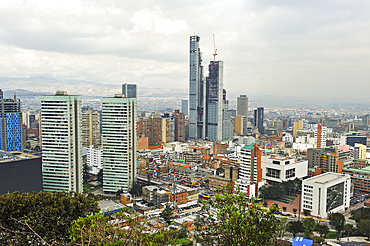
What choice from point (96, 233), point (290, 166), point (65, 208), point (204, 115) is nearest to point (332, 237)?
point (290, 166)

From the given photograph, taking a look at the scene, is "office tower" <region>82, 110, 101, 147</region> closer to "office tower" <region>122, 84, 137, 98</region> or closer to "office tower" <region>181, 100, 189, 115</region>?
"office tower" <region>122, 84, 137, 98</region>

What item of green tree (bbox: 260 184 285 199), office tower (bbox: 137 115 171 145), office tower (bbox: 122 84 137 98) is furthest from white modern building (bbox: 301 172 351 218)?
office tower (bbox: 122 84 137 98)

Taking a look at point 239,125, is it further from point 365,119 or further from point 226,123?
point 365,119

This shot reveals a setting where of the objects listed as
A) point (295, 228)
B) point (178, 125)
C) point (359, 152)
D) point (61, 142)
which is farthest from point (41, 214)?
point (178, 125)

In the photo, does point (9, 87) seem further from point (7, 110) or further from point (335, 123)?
point (335, 123)

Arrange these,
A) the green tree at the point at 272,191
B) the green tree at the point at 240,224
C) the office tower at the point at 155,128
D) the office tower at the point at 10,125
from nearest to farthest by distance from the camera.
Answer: the green tree at the point at 240,224 → the green tree at the point at 272,191 → the office tower at the point at 10,125 → the office tower at the point at 155,128

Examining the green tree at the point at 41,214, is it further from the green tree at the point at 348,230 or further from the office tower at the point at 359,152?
the office tower at the point at 359,152

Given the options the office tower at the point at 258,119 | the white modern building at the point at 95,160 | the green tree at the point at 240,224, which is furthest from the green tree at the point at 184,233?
the office tower at the point at 258,119
